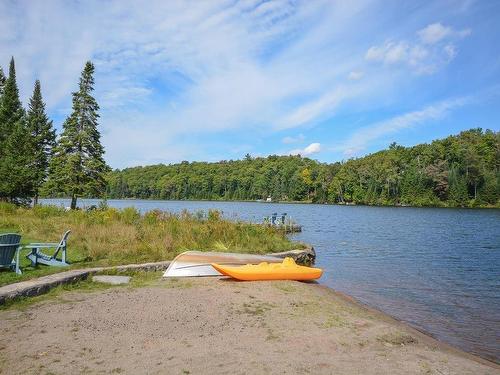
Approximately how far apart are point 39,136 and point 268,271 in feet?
112

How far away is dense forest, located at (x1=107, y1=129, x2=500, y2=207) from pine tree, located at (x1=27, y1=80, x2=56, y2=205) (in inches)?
847

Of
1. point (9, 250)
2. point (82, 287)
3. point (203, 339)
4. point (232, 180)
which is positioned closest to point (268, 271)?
point (82, 287)

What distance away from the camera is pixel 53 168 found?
3353 cm

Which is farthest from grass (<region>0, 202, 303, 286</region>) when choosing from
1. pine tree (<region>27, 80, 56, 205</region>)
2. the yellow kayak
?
pine tree (<region>27, 80, 56, 205</region>)

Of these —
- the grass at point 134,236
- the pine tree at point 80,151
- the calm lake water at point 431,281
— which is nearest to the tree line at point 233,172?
the pine tree at point 80,151

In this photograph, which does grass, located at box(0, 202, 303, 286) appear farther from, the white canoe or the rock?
the white canoe

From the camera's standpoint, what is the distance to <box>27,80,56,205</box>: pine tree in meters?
36.3

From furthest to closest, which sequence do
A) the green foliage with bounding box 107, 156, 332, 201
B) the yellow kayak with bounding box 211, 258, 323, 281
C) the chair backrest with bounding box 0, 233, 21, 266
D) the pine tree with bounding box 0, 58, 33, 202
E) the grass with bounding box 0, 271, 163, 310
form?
the green foliage with bounding box 107, 156, 332, 201, the pine tree with bounding box 0, 58, 33, 202, the yellow kayak with bounding box 211, 258, 323, 281, the chair backrest with bounding box 0, 233, 21, 266, the grass with bounding box 0, 271, 163, 310

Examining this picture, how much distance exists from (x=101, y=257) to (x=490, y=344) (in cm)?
935

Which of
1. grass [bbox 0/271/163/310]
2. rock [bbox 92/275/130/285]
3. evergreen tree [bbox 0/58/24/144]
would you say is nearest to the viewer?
grass [bbox 0/271/163/310]

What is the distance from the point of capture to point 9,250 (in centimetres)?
880

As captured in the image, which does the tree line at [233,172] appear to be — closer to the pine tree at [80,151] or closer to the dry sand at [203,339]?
the pine tree at [80,151]

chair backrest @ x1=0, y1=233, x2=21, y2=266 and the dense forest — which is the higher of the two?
the dense forest

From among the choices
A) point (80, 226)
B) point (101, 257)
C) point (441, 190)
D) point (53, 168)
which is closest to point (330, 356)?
point (101, 257)
